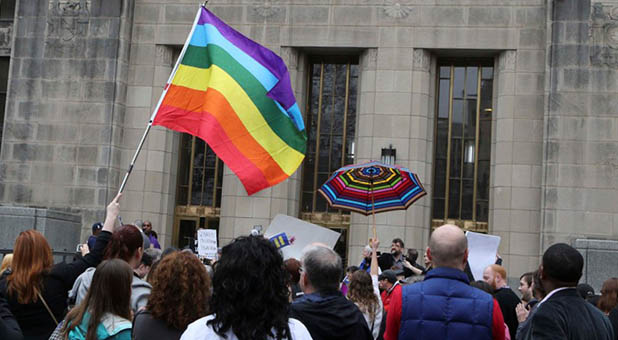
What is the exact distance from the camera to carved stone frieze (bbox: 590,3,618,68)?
20.9 m

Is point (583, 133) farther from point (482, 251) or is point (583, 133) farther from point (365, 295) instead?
point (365, 295)

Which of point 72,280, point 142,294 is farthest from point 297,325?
point 72,280

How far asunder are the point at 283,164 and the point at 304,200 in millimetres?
10871

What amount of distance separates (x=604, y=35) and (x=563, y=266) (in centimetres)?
1705

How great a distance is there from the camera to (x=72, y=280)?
6.43m

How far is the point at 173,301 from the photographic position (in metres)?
5.30

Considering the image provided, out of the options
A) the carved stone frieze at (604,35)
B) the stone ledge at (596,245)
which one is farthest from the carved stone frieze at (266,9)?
the stone ledge at (596,245)

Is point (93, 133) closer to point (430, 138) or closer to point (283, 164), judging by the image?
point (430, 138)

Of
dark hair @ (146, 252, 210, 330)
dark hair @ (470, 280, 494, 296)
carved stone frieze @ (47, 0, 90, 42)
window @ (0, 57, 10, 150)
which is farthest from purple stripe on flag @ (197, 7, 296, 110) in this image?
window @ (0, 57, 10, 150)

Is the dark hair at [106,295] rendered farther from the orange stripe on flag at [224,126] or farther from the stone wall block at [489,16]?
the stone wall block at [489,16]

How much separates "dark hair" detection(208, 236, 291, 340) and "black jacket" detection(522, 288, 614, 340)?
172cm

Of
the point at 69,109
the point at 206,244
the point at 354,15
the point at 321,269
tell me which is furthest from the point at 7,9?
the point at 321,269

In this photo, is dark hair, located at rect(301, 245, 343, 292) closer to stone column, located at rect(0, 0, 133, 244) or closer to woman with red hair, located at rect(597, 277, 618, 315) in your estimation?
woman with red hair, located at rect(597, 277, 618, 315)

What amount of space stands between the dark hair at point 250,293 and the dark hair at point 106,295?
4.04 ft
